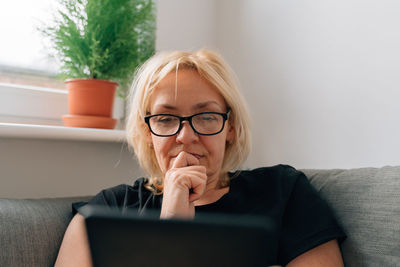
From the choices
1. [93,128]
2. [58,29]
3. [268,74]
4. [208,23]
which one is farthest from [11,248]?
[208,23]

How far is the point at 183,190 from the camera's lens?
3.04 feet

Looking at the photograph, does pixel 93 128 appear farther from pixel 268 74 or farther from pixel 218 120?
pixel 268 74

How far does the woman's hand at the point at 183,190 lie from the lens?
0.91 m

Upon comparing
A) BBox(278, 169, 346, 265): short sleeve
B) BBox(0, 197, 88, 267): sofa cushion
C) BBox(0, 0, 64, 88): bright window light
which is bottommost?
BBox(0, 197, 88, 267): sofa cushion

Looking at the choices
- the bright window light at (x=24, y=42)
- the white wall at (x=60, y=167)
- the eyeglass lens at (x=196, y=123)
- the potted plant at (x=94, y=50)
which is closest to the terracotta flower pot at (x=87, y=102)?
the potted plant at (x=94, y=50)

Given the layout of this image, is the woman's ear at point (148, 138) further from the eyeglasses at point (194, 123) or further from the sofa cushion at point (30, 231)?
the sofa cushion at point (30, 231)

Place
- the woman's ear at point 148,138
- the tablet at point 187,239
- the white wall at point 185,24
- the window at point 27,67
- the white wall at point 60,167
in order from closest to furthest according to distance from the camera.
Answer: the tablet at point 187,239 → the woman's ear at point 148,138 → the white wall at point 60,167 → the window at point 27,67 → the white wall at point 185,24

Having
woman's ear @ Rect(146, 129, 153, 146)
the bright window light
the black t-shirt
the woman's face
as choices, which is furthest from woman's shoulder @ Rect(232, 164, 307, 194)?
the bright window light

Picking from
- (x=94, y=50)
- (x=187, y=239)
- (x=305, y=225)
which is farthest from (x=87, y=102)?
(x=187, y=239)

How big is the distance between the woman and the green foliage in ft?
1.28

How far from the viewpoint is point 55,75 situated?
1.72 metres

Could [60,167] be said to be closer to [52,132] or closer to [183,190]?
[52,132]

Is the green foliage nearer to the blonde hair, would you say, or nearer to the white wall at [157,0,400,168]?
the white wall at [157,0,400,168]

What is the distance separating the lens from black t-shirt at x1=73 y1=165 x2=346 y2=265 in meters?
0.91
